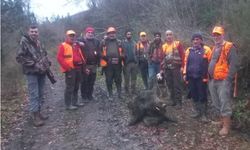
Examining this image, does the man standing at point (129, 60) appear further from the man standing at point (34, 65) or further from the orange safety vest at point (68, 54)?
the man standing at point (34, 65)

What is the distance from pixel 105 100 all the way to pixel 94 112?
4.87 ft

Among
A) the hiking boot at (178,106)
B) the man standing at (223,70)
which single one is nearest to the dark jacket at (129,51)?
the hiking boot at (178,106)

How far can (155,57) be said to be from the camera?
11.6 m

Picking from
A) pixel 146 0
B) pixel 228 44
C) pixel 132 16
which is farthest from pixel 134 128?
pixel 132 16

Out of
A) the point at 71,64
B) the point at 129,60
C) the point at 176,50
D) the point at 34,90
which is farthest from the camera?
the point at 129,60

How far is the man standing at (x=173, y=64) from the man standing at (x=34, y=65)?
2.99 meters

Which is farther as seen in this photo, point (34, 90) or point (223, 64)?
point (34, 90)

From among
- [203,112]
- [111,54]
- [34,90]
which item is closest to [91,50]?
[111,54]

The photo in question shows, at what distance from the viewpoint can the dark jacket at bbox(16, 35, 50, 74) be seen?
31.0 ft

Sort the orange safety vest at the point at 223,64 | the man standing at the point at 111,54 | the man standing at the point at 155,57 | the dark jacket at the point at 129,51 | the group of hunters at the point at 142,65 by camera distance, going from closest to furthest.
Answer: the orange safety vest at the point at 223,64 → the group of hunters at the point at 142,65 → the man standing at the point at 155,57 → the man standing at the point at 111,54 → the dark jacket at the point at 129,51

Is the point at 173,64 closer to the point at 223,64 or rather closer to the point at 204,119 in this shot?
the point at 204,119

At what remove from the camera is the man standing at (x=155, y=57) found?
452 inches

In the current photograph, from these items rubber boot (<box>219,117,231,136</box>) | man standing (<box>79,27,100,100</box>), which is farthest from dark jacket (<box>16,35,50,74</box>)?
rubber boot (<box>219,117,231,136</box>)

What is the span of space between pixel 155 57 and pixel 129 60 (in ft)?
3.76
